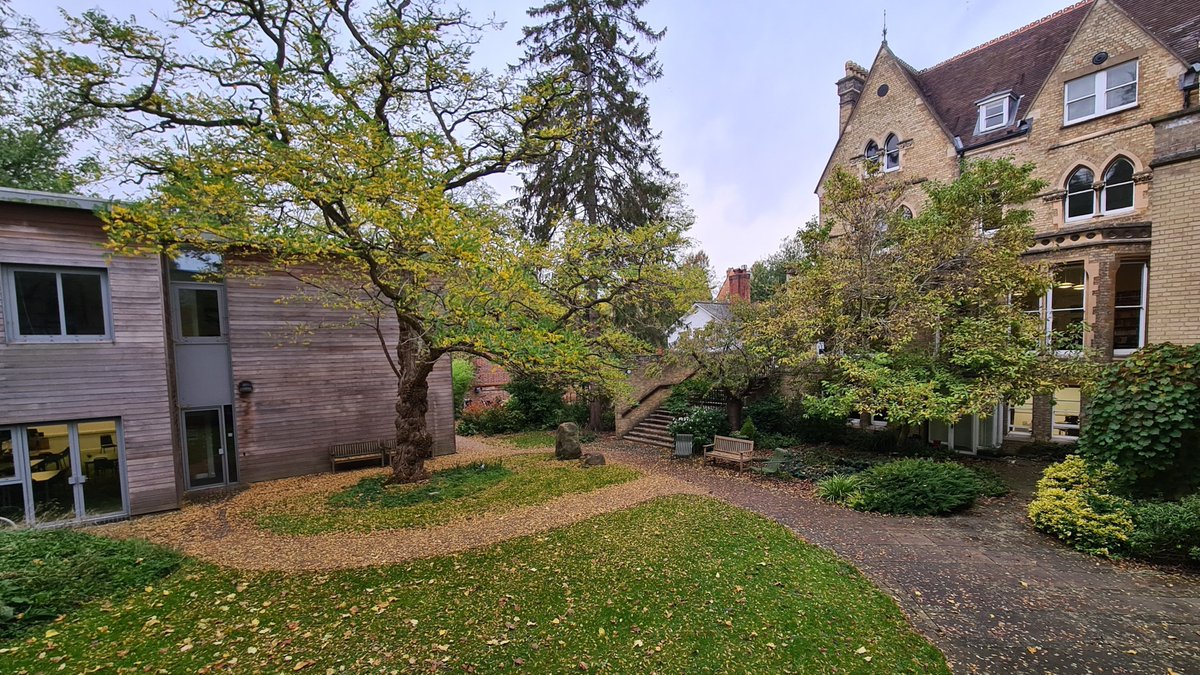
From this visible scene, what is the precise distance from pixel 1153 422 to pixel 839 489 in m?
4.86

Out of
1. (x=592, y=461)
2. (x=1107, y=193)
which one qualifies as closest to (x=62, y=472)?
(x=592, y=461)

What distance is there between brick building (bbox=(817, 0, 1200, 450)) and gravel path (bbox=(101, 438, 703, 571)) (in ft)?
36.7

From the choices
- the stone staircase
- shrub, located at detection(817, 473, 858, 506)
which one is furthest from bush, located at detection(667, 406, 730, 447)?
shrub, located at detection(817, 473, 858, 506)

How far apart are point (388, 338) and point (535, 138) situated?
25.9ft

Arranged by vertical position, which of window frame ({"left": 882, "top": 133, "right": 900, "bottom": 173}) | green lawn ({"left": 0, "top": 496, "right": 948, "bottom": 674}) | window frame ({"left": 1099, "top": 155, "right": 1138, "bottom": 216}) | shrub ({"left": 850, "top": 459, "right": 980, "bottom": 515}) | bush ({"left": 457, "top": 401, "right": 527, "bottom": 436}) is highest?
window frame ({"left": 882, "top": 133, "right": 900, "bottom": 173})

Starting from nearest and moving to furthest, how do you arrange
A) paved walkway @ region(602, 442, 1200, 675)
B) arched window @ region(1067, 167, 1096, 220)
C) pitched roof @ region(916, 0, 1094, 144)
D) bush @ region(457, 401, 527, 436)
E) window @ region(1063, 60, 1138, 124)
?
paved walkway @ region(602, 442, 1200, 675) → window @ region(1063, 60, 1138, 124) → arched window @ region(1067, 167, 1096, 220) → pitched roof @ region(916, 0, 1094, 144) → bush @ region(457, 401, 527, 436)

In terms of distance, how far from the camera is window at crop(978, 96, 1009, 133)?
16328 millimetres

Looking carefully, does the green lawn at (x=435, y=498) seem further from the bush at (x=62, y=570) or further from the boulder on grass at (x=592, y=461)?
the bush at (x=62, y=570)

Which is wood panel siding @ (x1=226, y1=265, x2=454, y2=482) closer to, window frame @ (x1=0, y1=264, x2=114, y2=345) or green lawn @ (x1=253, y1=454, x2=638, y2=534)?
window frame @ (x1=0, y1=264, x2=114, y2=345)

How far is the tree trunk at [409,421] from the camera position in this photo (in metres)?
10.6

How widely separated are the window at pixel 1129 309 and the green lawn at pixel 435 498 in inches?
564

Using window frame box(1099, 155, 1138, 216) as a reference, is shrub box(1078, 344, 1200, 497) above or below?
below

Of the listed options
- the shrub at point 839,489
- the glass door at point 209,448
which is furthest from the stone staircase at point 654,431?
the glass door at point 209,448

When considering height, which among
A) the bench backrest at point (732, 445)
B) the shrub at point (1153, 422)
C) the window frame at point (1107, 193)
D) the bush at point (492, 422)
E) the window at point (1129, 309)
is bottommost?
the bush at point (492, 422)
